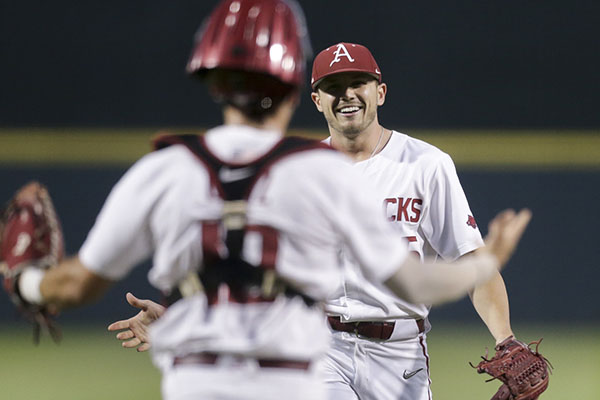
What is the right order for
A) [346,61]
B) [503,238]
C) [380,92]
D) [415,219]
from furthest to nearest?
[380,92], [346,61], [415,219], [503,238]

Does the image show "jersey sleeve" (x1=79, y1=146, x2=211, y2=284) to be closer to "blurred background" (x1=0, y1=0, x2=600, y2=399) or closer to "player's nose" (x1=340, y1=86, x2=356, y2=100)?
"player's nose" (x1=340, y1=86, x2=356, y2=100)

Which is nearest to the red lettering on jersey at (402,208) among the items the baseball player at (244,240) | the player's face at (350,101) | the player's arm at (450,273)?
the player's face at (350,101)

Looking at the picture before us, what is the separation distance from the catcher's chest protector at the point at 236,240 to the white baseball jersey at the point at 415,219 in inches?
59.2

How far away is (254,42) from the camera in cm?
160

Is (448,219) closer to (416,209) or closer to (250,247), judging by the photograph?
(416,209)

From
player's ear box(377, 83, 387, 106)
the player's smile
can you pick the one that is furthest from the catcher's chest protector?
player's ear box(377, 83, 387, 106)

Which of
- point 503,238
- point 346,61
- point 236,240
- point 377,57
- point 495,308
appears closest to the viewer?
point 236,240

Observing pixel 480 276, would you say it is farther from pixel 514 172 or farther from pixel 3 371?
pixel 514 172

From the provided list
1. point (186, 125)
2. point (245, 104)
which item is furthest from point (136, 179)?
point (186, 125)

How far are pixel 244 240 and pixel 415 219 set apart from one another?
1.66 metres

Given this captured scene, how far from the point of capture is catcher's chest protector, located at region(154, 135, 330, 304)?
1524 mm

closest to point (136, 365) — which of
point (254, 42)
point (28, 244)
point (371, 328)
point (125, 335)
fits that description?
point (371, 328)

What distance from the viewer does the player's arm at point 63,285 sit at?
162 centimetres

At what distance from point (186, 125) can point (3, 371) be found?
3.05 metres
